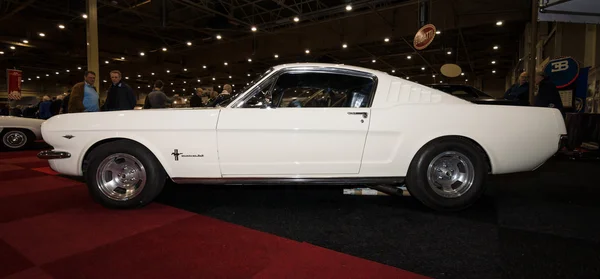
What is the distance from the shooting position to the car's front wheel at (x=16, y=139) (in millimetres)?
7883

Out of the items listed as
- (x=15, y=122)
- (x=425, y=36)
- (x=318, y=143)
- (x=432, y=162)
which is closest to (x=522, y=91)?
(x=425, y=36)

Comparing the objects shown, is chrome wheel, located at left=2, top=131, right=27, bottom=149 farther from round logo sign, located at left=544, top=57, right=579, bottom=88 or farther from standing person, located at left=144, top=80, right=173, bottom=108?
round logo sign, located at left=544, top=57, right=579, bottom=88

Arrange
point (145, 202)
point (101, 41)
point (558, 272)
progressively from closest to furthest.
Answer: point (558, 272) → point (145, 202) → point (101, 41)

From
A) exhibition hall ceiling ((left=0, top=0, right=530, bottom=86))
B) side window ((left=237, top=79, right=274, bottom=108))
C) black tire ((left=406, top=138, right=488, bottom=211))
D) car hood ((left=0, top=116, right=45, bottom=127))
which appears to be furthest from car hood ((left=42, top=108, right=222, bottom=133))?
exhibition hall ceiling ((left=0, top=0, right=530, bottom=86))

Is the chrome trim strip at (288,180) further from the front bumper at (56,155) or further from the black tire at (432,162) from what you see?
the front bumper at (56,155)

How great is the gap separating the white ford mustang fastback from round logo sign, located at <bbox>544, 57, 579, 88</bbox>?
6491 mm

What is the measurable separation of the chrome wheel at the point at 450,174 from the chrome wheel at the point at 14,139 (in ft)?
30.9

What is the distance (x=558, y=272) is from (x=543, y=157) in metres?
1.54

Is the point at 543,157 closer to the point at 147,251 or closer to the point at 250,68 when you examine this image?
the point at 147,251

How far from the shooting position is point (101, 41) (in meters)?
15.1

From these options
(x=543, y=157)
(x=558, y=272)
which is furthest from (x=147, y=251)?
(x=543, y=157)

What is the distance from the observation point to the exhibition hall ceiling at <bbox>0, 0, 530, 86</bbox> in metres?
11.6

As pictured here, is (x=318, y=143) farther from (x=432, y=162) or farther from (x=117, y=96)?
(x=117, y=96)

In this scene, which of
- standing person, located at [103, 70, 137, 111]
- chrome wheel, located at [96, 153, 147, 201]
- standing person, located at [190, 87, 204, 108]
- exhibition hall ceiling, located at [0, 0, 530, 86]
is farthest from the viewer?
exhibition hall ceiling, located at [0, 0, 530, 86]
